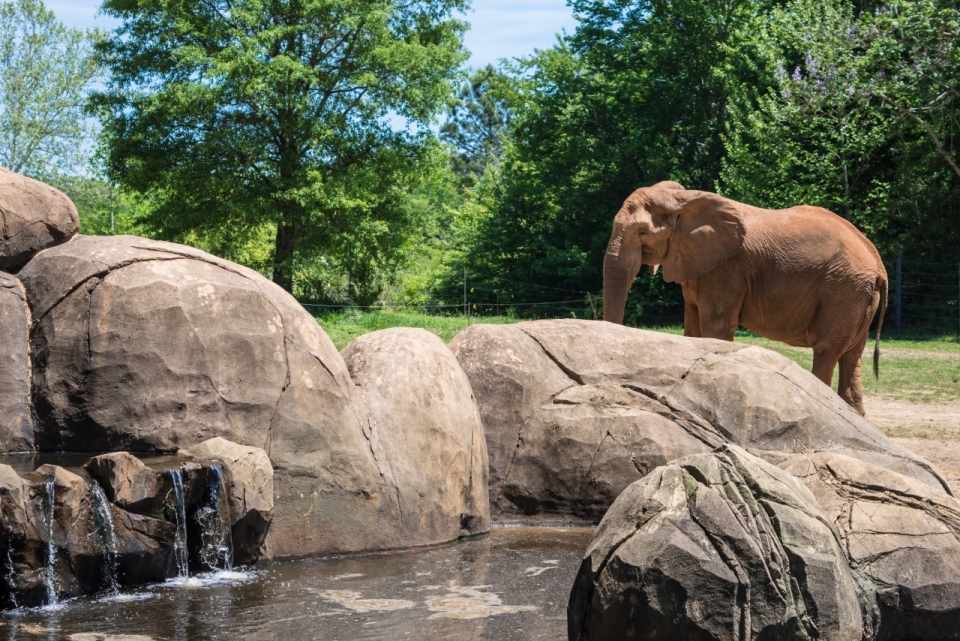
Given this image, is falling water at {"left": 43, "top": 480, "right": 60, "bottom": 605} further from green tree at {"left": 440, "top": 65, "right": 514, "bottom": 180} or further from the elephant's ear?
green tree at {"left": 440, "top": 65, "right": 514, "bottom": 180}

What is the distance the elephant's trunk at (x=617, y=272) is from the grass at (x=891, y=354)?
15.4ft

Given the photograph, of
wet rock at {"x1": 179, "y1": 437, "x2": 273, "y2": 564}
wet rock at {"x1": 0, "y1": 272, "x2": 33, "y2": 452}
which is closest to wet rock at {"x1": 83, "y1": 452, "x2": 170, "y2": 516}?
wet rock at {"x1": 179, "y1": 437, "x2": 273, "y2": 564}

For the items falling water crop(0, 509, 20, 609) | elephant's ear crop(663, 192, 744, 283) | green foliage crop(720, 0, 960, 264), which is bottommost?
falling water crop(0, 509, 20, 609)

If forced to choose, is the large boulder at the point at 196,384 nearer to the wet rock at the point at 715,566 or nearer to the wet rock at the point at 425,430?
the wet rock at the point at 425,430

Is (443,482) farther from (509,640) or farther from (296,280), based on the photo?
(296,280)

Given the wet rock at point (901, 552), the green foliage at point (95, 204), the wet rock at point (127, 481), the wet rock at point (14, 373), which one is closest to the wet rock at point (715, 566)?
the wet rock at point (901, 552)

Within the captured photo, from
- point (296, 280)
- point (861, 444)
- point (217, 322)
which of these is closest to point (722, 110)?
point (296, 280)

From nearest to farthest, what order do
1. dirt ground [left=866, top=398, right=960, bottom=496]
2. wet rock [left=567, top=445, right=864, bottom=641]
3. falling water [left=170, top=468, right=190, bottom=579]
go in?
wet rock [left=567, top=445, right=864, bottom=641] < falling water [left=170, top=468, right=190, bottom=579] < dirt ground [left=866, top=398, right=960, bottom=496]

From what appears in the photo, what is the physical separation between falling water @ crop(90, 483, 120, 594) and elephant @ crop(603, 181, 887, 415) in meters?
7.22

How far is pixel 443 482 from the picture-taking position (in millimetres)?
8836

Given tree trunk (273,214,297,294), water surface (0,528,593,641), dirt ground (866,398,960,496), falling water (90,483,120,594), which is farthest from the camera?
tree trunk (273,214,297,294)

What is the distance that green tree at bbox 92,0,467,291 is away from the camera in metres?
27.6

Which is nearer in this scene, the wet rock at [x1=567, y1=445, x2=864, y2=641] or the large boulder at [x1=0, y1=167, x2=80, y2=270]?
the wet rock at [x1=567, y1=445, x2=864, y2=641]

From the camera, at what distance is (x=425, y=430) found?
8.87m
